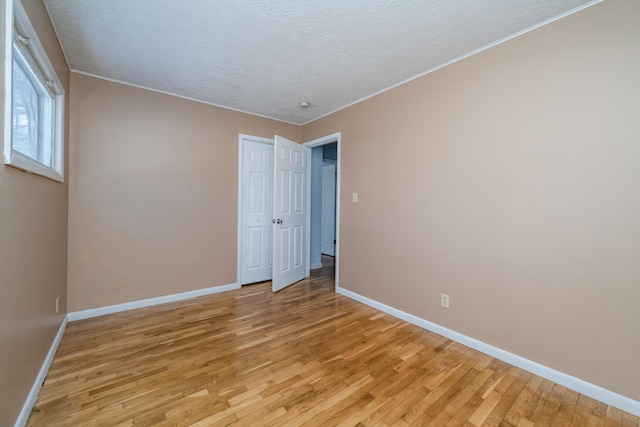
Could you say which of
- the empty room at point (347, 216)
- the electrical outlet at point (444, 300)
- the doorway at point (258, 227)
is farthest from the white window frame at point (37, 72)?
the electrical outlet at point (444, 300)

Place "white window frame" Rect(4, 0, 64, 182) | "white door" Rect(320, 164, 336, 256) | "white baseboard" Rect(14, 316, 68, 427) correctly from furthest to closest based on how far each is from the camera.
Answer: "white door" Rect(320, 164, 336, 256) < "white baseboard" Rect(14, 316, 68, 427) < "white window frame" Rect(4, 0, 64, 182)

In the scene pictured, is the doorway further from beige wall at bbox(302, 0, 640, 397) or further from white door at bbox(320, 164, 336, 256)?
white door at bbox(320, 164, 336, 256)

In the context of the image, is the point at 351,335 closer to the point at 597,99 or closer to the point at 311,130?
the point at 597,99

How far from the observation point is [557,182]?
1.80 meters

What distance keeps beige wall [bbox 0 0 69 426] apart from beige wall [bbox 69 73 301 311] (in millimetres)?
504

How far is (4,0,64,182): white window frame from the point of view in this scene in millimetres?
1167

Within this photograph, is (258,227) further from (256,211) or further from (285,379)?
(285,379)

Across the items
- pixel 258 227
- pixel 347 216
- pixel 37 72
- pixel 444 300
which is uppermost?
pixel 37 72

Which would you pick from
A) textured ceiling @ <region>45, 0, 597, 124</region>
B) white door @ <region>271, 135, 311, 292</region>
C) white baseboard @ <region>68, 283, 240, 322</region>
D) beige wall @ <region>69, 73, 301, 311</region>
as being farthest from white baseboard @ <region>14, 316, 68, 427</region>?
textured ceiling @ <region>45, 0, 597, 124</region>

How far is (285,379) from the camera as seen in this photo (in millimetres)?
1775

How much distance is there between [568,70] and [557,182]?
29.5 inches

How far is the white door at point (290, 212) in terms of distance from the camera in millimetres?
3545

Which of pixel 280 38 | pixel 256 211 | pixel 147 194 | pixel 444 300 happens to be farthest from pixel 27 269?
pixel 444 300

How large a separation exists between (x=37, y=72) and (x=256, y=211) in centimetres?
251
